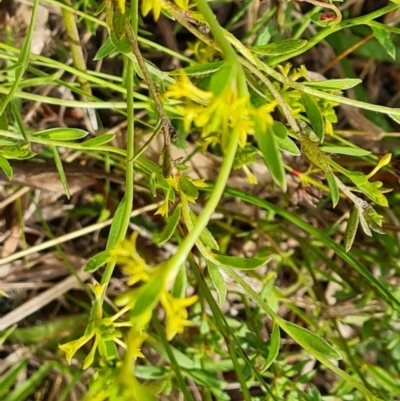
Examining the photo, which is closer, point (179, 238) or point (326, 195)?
point (179, 238)

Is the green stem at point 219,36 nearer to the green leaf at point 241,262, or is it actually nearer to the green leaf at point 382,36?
Result: the green leaf at point 241,262

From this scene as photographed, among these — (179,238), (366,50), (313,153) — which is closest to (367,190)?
(313,153)

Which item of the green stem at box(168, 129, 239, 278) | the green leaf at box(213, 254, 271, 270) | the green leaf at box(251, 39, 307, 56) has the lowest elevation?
the green leaf at box(213, 254, 271, 270)

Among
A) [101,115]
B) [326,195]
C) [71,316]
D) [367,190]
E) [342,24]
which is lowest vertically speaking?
[71,316]

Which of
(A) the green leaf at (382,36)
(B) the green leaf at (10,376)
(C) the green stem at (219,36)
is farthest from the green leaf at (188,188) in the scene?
(B) the green leaf at (10,376)

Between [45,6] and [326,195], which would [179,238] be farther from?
[45,6]

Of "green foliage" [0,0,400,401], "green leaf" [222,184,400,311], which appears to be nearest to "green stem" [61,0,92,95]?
"green foliage" [0,0,400,401]

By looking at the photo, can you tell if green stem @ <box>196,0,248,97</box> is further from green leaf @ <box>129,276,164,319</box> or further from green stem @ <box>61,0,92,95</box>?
green stem @ <box>61,0,92,95</box>
